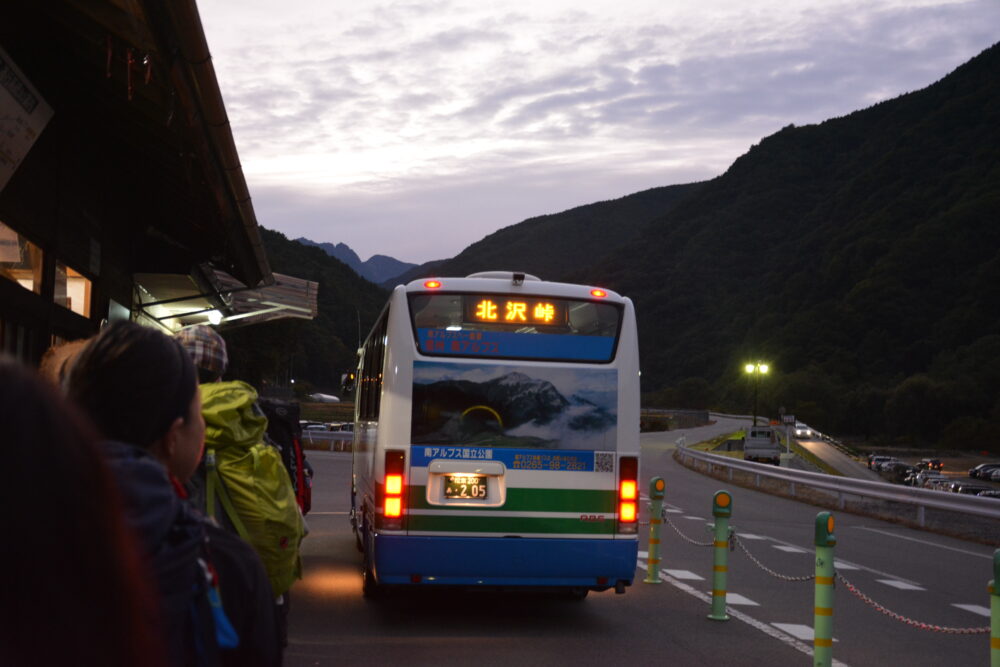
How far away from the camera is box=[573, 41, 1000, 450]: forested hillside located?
113375 millimetres

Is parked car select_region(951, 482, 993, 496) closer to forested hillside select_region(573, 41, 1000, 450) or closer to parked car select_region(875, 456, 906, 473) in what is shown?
parked car select_region(875, 456, 906, 473)

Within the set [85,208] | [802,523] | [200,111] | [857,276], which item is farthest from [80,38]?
[857,276]

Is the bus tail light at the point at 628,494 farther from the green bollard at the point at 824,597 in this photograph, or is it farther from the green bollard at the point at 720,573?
the green bollard at the point at 824,597

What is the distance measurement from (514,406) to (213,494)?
571cm

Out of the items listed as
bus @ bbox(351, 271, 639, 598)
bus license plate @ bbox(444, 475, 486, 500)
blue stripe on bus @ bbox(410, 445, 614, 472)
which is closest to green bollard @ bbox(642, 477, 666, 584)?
bus @ bbox(351, 271, 639, 598)

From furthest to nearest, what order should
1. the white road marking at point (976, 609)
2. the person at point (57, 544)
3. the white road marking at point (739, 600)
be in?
the white road marking at point (976, 609), the white road marking at point (739, 600), the person at point (57, 544)

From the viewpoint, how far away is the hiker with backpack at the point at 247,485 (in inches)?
169

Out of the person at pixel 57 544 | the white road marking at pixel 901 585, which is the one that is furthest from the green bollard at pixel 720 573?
the person at pixel 57 544

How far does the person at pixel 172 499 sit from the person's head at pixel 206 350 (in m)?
2.30

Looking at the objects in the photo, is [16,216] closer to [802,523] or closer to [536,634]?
[536,634]

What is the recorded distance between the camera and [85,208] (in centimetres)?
1229

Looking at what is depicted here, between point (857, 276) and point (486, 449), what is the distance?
131275 mm

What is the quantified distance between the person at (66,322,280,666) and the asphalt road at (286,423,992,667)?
241 inches

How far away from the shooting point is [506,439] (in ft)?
32.2
